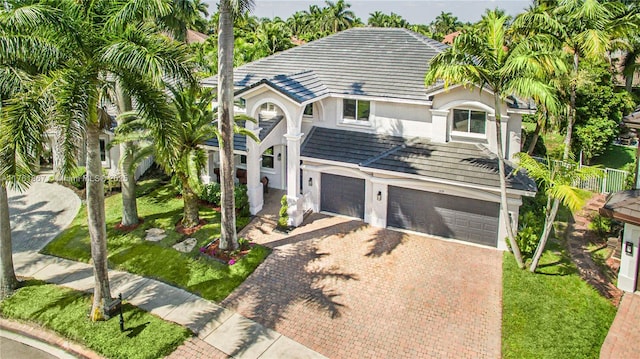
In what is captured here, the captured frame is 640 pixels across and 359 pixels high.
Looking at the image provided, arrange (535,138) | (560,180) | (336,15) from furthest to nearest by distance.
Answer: (336,15), (535,138), (560,180)

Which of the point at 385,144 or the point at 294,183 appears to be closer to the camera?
the point at 294,183

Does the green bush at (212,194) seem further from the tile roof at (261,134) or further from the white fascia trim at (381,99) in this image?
the white fascia trim at (381,99)

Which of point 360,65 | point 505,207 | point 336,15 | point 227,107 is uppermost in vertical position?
point 336,15

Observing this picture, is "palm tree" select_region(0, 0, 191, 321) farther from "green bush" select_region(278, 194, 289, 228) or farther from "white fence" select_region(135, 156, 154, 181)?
"white fence" select_region(135, 156, 154, 181)

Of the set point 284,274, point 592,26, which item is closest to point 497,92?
point 592,26

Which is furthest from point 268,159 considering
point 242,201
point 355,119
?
point 355,119

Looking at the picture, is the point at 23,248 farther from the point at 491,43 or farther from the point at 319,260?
the point at 491,43

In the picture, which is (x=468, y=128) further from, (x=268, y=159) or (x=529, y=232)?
(x=268, y=159)

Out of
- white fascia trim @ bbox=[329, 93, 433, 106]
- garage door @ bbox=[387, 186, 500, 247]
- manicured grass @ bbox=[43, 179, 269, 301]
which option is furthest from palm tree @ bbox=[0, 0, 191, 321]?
garage door @ bbox=[387, 186, 500, 247]
